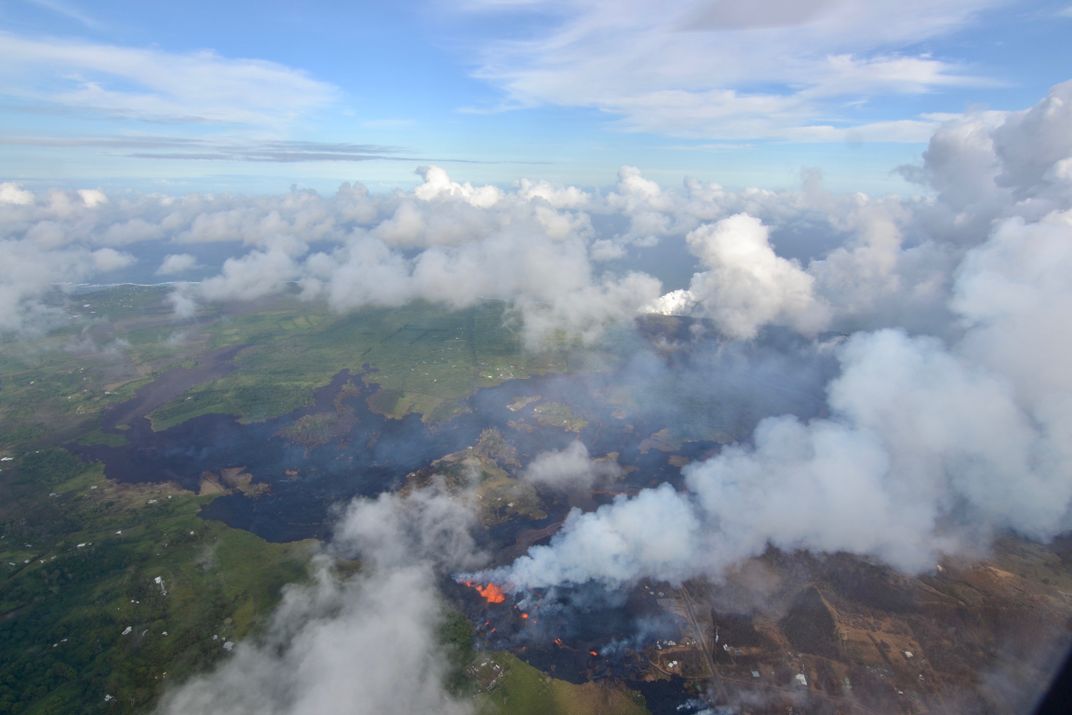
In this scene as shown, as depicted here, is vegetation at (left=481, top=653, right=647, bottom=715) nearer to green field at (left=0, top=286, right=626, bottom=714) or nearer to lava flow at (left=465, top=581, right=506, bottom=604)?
green field at (left=0, top=286, right=626, bottom=714)

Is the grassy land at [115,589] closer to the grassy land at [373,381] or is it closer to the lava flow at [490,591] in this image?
the lava flow at [490,591]

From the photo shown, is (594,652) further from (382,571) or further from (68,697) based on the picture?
(68,697)

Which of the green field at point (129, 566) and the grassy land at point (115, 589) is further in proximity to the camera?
the grassy land at point (115, 589)

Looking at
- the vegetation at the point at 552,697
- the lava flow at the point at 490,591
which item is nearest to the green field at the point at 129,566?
the vegetation at the point at 552,697

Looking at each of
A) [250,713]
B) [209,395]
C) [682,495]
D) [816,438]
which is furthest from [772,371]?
[209,395]

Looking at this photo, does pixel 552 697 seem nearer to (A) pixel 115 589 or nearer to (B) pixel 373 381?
(A) pixel 115 589

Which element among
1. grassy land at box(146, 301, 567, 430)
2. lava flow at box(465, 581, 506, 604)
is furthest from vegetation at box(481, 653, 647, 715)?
grassy land at box(146, 301, 567, 430)

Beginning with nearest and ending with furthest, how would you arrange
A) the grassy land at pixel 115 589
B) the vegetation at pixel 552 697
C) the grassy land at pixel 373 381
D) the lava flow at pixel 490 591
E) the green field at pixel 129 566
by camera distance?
the vegetation at pixel 552 697
the green field at pixel 129 566
the grassy land at pixel 115 589
the lava flow at pixel 490 591
the grassy land at pixel 373 381

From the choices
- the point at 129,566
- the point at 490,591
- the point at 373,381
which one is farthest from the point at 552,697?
the point at 373,381
